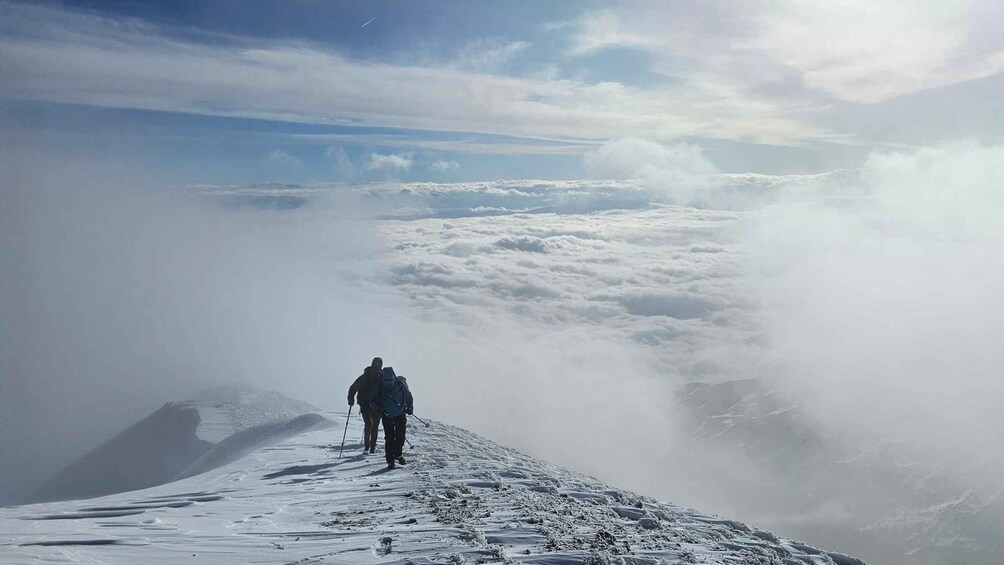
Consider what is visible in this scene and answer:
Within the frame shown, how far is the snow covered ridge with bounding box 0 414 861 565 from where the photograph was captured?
8.52 meters

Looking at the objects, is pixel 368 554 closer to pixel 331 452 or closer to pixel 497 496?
pixel 497 496

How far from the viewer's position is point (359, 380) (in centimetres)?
1716

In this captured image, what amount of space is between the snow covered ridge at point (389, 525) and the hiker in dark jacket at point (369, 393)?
6.59ft

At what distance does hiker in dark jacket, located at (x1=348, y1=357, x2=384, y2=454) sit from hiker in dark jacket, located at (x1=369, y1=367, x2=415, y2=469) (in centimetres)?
104

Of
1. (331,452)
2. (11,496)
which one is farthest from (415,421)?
(11,496)

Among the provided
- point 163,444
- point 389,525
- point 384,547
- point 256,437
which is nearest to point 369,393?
point 389,525

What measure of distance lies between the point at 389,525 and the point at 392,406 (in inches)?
207

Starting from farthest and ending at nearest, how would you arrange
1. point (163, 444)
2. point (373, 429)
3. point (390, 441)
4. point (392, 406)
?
point (163, 444) < point (373, 429) < point (390, 441) < point (392, 406)

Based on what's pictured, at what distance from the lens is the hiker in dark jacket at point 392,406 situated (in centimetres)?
1520

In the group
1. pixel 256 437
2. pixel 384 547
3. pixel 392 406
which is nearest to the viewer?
pixel 384 547

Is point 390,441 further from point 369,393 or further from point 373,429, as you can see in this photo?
point 373,429

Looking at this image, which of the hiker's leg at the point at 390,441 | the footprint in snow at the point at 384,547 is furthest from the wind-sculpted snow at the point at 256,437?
the footprint in snow at the point at 384,547

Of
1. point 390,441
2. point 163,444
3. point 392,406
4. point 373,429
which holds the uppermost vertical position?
point 392,406

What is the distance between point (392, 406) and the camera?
1520 centimetres
